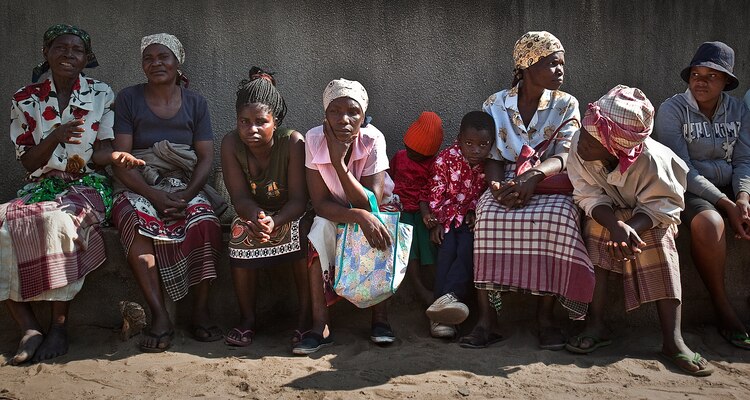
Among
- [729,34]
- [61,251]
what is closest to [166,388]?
[61,251]

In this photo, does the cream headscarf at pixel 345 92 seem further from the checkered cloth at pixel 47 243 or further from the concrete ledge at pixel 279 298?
the checkered cloth at pixel 47 243

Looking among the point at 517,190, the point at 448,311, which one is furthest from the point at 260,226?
the point at 517,190

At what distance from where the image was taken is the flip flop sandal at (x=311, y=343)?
432cm

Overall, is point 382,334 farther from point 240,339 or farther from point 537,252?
point 537,252

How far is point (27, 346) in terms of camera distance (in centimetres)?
430

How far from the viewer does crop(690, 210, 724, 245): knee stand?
4.49 meters

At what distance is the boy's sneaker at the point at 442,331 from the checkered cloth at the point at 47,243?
6.68 ft

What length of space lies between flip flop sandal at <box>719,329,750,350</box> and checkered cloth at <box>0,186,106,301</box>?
12.1ft

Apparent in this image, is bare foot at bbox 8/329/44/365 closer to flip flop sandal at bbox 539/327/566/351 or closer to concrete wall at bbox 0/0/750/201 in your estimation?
concrete wall at bbox 0/0/750/201

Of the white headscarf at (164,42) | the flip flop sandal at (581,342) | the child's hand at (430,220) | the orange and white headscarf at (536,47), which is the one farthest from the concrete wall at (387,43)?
the flip flop sandal at (581,342)

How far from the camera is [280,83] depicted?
5.87 meters

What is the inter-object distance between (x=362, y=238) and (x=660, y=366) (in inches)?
68.0

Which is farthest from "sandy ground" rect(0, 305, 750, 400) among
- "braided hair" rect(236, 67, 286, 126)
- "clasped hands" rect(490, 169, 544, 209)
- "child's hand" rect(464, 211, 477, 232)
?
"braided hair" rect(236, 67, 286, 126)

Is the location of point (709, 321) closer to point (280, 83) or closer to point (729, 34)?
point (729, 34)
